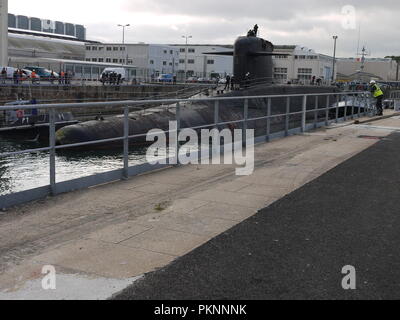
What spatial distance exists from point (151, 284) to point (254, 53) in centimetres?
2733

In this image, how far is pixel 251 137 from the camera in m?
13.8

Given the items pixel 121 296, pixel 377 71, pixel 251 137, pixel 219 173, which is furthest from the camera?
pixel 377 71

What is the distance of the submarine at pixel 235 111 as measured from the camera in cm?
2184

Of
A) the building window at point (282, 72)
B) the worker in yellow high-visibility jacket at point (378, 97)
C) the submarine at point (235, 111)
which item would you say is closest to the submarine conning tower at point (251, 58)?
the submarine at point (235, 111)

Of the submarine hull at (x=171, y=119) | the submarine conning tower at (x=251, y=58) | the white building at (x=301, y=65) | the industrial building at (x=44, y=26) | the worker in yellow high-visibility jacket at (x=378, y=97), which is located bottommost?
the submarine hull at (x=171, y=119)

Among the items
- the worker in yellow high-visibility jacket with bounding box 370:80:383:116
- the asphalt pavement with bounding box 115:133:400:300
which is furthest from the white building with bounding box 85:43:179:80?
the asphalt pavement with bounding box 115:133:400:300

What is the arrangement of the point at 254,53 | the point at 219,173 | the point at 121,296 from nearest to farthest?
the point at 121,296, the point at 219,173, the point at 254,53

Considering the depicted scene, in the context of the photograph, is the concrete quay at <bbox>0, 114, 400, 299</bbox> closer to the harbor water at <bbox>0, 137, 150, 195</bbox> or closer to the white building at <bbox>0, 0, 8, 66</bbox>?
the harbor water at <bbox>0, 137, 150, 195</bbox>

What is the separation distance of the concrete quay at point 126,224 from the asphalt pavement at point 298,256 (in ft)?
0.92

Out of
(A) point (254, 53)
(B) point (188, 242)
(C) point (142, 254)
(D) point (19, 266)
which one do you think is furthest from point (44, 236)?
(A) point (254, 53)

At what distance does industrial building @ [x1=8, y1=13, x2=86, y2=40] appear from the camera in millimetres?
155675

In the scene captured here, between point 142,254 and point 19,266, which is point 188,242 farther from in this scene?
point 19,266

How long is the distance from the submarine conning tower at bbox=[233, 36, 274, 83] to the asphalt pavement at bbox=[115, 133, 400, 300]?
23585 millimetres

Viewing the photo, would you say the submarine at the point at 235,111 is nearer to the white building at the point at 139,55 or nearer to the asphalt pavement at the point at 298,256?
the asphalt pavement at the point at 298,256
